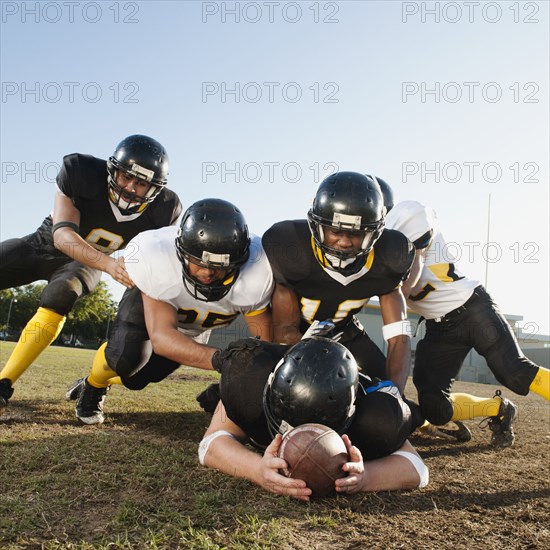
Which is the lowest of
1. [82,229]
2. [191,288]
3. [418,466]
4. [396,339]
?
[418,466]

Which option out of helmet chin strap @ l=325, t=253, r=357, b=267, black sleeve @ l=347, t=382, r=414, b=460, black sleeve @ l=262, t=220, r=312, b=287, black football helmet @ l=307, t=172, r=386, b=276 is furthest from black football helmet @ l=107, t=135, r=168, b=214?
black sleeve @ l=347, t=382, r=414, b=460

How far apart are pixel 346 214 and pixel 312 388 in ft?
3.67

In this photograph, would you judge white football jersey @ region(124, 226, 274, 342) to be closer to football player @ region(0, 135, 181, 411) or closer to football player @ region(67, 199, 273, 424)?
football player @ region(67, 199, 273, 424)

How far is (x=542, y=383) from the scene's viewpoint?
153 inches

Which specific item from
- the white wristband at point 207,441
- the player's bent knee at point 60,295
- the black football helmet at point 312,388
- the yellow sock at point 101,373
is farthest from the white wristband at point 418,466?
the player's bent knee at point 60,295

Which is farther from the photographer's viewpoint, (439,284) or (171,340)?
(439,284)

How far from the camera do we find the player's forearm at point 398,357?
3504 mm

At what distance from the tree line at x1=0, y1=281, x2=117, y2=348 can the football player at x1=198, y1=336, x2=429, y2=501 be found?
43.0m

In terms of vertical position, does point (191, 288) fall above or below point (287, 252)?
below

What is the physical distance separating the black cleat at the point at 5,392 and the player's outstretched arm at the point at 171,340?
1.36m

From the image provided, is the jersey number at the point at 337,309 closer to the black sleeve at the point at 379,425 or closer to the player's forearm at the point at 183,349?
the player's forearm at the point at 183,349

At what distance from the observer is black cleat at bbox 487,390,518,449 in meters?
4.52

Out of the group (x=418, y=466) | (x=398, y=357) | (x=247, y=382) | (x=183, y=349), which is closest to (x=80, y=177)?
(x=183, y=349)

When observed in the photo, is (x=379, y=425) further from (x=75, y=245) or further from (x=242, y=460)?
(x=75, y=245)
